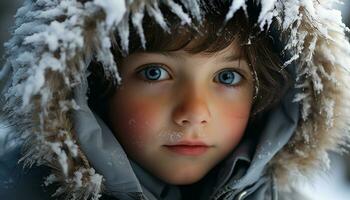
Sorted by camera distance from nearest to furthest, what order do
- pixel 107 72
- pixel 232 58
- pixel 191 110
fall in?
1. pixel 107 72
2. pixel 191 110
3. pixel 232 58

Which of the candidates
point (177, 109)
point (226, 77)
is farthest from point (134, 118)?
point (226, 77)

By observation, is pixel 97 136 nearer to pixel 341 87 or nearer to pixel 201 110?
pixel 201 110

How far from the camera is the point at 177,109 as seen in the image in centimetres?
150

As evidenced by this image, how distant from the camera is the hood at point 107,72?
1.27 m

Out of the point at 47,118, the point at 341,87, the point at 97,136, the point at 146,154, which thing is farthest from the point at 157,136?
the point at 341,87

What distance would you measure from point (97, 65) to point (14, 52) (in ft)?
0.70

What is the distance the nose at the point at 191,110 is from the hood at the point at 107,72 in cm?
19

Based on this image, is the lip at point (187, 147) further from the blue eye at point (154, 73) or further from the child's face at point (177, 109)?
the blue eye at point (154, 73)

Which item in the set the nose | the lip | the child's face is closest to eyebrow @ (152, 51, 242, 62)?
the child's face

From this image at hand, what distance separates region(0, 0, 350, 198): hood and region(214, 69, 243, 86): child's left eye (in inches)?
5.9

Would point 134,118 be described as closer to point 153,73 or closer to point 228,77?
point 153,73

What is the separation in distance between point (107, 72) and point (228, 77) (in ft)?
1.30

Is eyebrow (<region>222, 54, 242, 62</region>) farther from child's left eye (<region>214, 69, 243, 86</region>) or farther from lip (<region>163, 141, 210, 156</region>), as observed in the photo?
lip (<region>163, 141, 210, 156</region>)

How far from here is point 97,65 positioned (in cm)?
150
